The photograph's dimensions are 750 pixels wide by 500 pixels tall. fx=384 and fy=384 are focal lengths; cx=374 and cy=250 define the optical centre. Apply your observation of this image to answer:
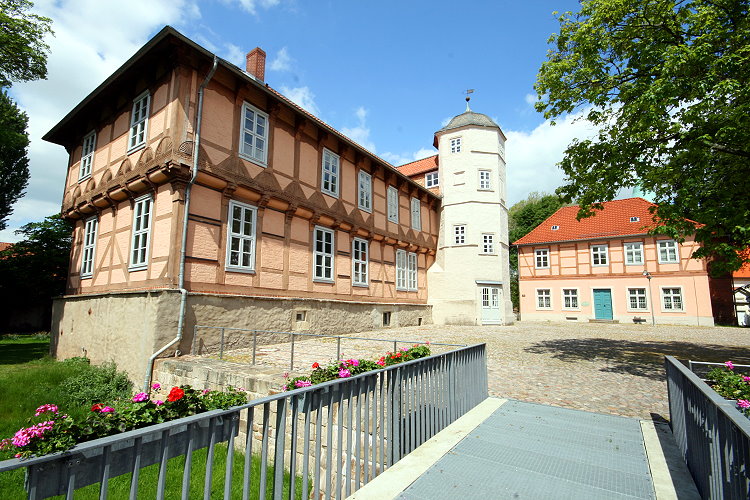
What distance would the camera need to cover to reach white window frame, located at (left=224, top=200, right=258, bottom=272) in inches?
417

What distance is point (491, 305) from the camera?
2131cm

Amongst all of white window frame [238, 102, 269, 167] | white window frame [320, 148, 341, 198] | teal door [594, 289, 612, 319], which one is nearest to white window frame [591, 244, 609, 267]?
teal door [594, 289, 612, 319]

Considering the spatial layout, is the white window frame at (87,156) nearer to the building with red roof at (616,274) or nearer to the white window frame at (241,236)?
the white window frame at (241,236)

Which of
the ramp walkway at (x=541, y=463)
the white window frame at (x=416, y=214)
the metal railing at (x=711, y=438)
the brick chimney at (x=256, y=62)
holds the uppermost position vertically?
the brick chimney at (x=256, y=62)

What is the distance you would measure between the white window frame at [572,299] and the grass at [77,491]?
25755 millimetres

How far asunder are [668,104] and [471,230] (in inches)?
551

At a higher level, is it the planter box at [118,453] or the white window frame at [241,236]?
the white window frame at [241,236]

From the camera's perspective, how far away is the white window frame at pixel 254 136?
440 inches

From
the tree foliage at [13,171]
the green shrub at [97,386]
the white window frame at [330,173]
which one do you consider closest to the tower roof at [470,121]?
the white window frame at [330,173]

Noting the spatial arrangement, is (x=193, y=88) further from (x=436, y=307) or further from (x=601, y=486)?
(x=436, y=307)

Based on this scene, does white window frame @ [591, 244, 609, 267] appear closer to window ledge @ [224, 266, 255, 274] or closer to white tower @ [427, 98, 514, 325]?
white tower @ [427, 98, 514, 325]

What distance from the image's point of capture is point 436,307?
21.1 m

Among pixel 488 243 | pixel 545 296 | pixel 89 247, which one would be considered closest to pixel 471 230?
pixel 488 243

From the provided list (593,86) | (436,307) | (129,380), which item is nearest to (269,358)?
(129,380)
